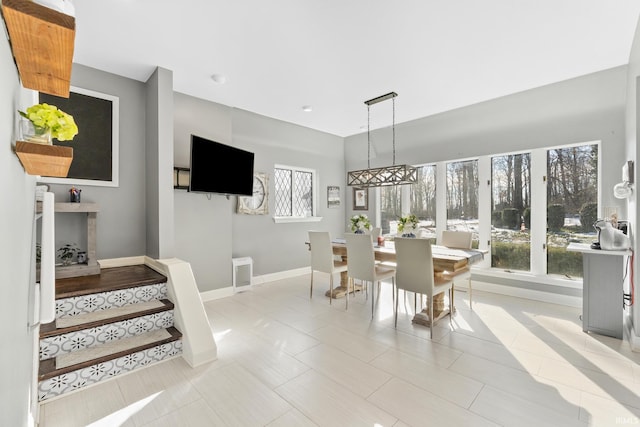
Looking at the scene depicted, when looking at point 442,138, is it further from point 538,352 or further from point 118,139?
point 118,139

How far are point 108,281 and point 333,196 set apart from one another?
4393 mm

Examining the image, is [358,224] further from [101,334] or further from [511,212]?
[101,334]

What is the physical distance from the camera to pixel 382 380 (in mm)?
2152

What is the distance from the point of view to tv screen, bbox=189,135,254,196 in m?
3.39

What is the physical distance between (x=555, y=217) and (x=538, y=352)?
87.1 inches

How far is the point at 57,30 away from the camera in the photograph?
0.86m

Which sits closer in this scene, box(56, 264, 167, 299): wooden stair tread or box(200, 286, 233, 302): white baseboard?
box(56, 264, 167, 299): wooden stair tread

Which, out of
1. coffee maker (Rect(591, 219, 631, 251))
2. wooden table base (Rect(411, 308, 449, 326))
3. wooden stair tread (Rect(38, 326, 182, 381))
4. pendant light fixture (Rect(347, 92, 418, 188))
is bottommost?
wooden table base (Rect(411, 308, 449, 326))

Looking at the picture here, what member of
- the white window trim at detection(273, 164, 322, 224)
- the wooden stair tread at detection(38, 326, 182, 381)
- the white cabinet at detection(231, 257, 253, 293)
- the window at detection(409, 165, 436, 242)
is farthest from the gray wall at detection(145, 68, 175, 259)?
the window at detection(409, 165, 436, 242)

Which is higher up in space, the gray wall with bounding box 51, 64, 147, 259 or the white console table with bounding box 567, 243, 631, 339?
the gray wall with bounding box 51, 64, 147, 259

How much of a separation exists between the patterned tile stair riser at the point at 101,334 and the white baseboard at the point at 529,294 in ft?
14.0

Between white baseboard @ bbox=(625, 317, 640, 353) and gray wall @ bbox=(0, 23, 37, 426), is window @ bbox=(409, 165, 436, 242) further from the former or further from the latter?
gray wall @ bbox=(0, 23, 37, 426)

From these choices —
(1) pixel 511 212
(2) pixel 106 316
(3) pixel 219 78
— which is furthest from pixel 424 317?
(3) pixel 219 78

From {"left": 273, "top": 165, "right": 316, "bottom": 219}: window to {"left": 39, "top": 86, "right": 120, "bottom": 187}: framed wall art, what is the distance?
2.47 m
